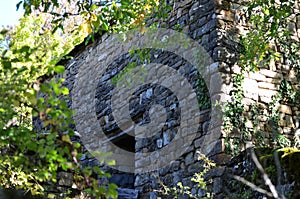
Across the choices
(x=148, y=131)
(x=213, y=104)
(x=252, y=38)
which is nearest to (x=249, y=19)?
(x=252, y=38)

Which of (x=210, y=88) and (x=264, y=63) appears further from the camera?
(x=264, y=63)

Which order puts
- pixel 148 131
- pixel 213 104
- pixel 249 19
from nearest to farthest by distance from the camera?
pixel 213 104, pixel 249 19, pixel 148 131

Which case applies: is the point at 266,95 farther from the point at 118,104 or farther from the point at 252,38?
the point at 118,104

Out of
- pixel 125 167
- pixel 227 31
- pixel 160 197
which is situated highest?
pixel 227 31

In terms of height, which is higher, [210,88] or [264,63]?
[264,63]

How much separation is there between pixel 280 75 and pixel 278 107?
1.24 feet

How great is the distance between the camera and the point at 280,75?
5816mm

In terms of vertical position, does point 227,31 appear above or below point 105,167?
above

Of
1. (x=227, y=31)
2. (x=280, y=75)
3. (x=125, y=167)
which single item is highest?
(x=227, y=31)

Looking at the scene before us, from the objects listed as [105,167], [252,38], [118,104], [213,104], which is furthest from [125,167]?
[252,38]

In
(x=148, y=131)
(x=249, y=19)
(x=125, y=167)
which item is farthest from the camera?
(x=125, y=167)

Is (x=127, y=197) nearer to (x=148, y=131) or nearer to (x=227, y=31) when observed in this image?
(x=148, y=131)

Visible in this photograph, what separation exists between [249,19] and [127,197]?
242 cm

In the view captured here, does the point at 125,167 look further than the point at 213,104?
Yes
